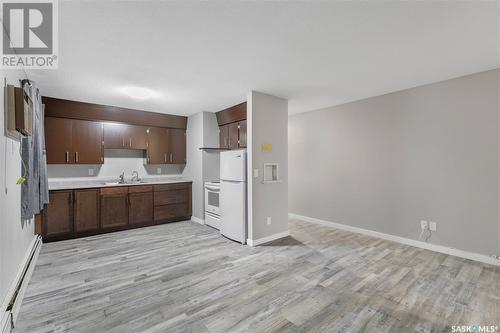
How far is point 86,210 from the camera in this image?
420 centimetres

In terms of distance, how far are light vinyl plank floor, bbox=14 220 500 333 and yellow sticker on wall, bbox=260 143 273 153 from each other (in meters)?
1.57

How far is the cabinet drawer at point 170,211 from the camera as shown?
16.4 ft

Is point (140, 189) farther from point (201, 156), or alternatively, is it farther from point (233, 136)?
point (233, 136)

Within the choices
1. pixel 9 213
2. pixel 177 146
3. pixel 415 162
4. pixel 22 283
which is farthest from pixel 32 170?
pixel 415 162

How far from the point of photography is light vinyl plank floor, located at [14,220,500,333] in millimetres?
1953

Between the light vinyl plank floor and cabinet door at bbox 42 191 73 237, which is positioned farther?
cabinet door at bbox 42 191 73 237

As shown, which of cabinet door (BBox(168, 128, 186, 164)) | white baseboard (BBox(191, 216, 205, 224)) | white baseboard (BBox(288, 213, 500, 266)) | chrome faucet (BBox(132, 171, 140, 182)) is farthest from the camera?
cabinet door (BBox(168, 128, 186, 164))

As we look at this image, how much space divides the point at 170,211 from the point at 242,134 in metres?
2.39

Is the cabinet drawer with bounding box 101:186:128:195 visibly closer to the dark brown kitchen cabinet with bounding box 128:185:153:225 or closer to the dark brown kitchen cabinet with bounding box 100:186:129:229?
the dark brown kitchen cabinet with bounding box 100:186:129:229

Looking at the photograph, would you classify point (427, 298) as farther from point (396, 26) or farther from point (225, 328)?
point (396, 26)

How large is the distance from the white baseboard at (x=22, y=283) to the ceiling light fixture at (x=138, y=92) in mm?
2553

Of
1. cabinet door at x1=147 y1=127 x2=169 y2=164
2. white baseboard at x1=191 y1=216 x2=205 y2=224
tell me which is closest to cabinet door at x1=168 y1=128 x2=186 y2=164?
cabinet door at x1=147 y1=127 x2=169 y2=164

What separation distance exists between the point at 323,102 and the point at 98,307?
449cm

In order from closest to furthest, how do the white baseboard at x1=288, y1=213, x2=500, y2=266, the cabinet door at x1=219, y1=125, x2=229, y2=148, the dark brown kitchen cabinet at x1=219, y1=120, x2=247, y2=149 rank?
the white baseboard at x1=288, y1=213, x2=500, y2=266
the dark brown kitchen cabinet at x1=219, y1=120, x2=247, y2=149
the cabinet door at x1=219, y1=125, x2=229, y2=148
